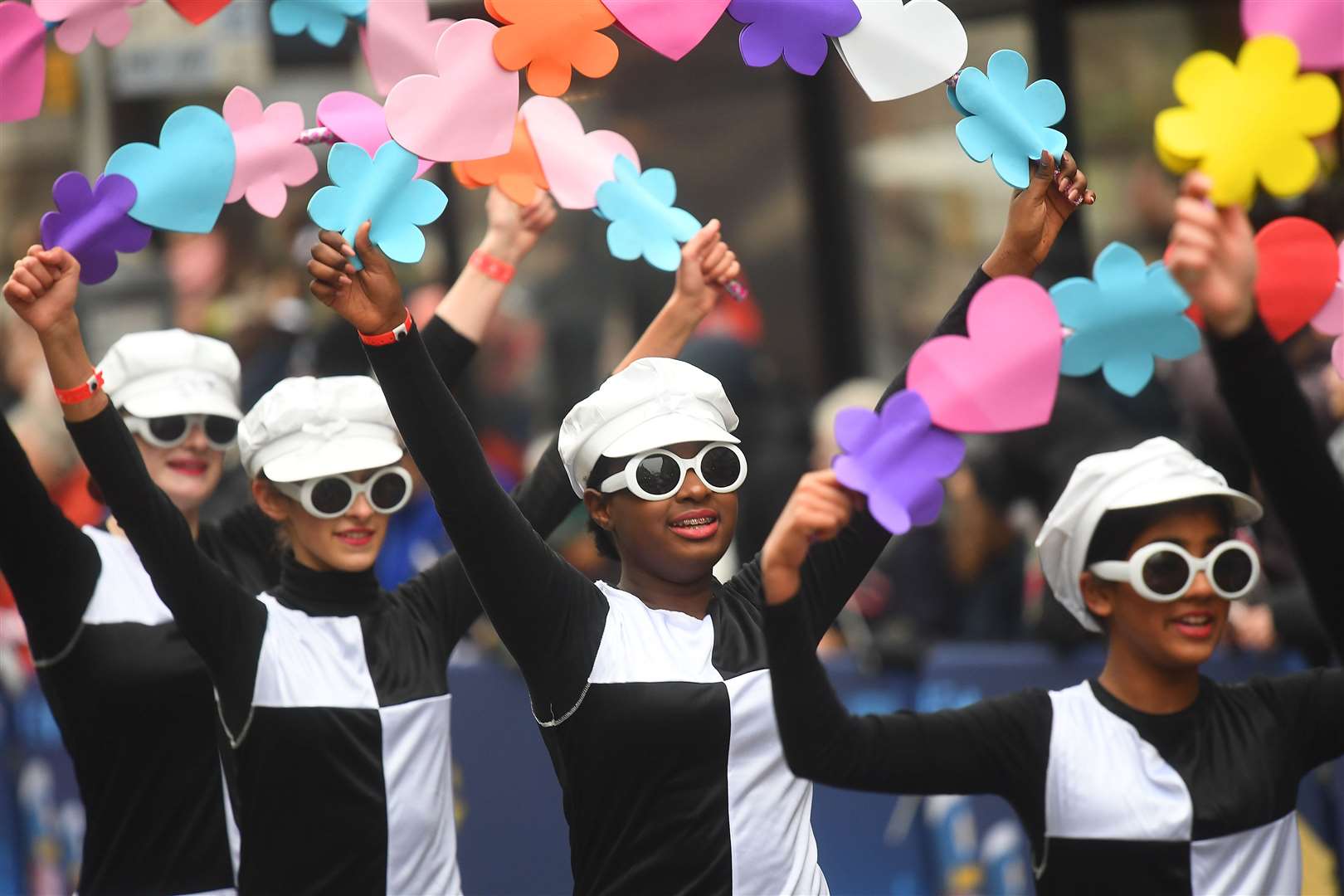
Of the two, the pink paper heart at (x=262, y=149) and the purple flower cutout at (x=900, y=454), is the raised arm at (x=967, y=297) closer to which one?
the purple flower cutout at (x=900, y=454)

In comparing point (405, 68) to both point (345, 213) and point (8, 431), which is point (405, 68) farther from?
point (8, 431)

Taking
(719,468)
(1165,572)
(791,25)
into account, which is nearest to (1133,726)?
(1165,572)

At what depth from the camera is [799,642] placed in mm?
3004

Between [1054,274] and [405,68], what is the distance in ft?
12.7

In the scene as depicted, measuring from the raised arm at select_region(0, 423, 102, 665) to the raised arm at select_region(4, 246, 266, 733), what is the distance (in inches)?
12.8

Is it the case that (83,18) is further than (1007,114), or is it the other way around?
(83,18)

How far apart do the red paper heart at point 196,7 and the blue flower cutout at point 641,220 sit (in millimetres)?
989

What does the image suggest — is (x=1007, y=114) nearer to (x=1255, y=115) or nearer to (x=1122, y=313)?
(x=1122, y=313)

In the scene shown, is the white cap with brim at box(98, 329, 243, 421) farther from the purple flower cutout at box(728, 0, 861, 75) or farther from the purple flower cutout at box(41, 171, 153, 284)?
the purple flower cutout at box(728, 0, 861, 75)

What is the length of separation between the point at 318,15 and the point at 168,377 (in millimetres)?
984

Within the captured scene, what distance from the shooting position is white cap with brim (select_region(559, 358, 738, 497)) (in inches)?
137

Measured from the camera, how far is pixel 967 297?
3.63 metres

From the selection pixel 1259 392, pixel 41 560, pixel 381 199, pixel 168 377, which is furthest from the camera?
pixel 168 377

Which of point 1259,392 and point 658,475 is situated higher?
point 1259,392
